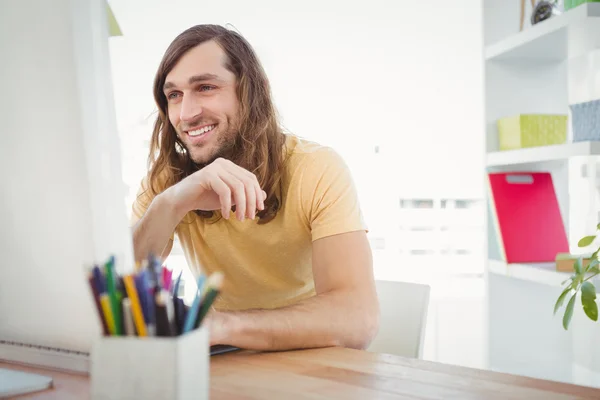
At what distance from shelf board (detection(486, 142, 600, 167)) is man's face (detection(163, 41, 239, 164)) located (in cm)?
79

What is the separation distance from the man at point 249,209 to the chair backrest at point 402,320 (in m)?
0.17

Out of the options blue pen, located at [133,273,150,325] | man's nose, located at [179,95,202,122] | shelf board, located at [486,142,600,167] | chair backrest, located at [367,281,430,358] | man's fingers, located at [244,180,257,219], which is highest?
man's nose, located at [179,95,202,122]

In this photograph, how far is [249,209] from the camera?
101 cm

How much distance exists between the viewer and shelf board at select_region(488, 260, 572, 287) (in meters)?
1.53

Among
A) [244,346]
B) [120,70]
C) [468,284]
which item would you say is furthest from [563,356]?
[120,70]

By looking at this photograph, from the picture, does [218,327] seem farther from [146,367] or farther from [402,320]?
[402,320]

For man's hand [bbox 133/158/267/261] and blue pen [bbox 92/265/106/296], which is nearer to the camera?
blue pen [bbox 92/265/106/296]

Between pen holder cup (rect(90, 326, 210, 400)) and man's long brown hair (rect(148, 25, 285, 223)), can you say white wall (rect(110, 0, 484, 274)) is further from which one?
pen holder cup (rect(90, 326, 210, 400))

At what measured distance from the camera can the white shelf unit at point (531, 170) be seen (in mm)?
1744

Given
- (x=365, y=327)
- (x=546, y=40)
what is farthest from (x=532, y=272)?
(x=365, y=327)

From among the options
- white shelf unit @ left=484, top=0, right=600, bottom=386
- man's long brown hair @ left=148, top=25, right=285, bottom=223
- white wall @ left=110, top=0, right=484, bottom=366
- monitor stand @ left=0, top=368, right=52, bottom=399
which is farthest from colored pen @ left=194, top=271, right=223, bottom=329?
white wall @ left=110, top=0, right=484, bottom=366

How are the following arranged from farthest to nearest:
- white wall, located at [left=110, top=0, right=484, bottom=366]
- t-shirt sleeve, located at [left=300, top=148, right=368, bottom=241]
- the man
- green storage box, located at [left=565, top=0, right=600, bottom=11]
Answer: white wall, located at [left=110, top=0, right=484, bottom=366] < green storage box, located at [left=565, top=0, right=600, bottom=11] < t-shirt sleeve, located at [left=300, top=148, right=368, bottom=241] < the man

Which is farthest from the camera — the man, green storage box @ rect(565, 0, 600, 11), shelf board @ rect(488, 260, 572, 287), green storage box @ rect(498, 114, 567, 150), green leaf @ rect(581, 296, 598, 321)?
green storage box @ rect(498, 114, 567, 150)

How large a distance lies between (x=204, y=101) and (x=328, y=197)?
528 millimetres
